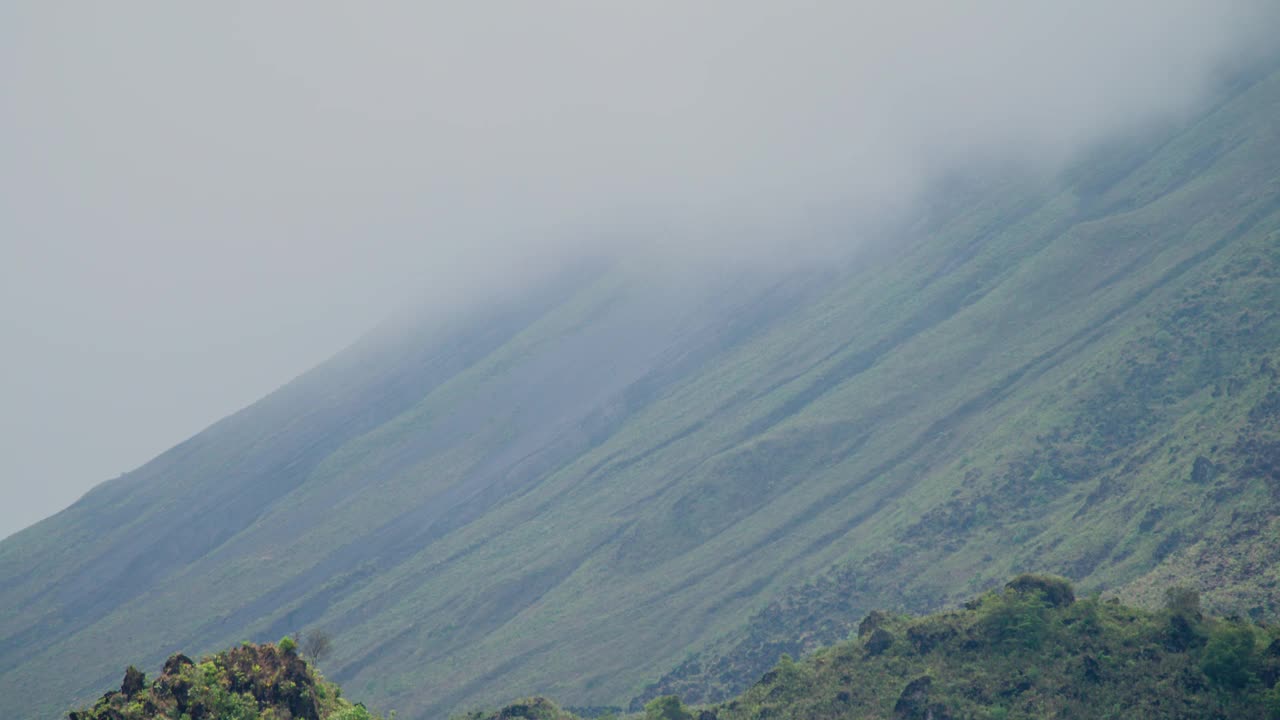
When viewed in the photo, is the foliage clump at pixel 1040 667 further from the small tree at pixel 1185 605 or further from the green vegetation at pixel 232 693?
the green vegetation at pixel 232 693

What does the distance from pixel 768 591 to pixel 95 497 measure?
148 metres

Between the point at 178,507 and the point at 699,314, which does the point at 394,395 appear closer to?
the point at 178,507

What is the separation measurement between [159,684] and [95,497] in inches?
7438

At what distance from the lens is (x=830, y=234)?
193 meters

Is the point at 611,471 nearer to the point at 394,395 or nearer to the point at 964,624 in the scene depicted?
the point at 394,395

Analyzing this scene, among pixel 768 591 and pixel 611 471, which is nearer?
pixel 768 591

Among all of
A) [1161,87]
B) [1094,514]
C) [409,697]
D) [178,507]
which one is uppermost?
[178,507]

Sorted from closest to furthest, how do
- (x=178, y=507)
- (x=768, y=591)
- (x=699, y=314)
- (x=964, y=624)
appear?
(x=964, y=624) → (x=768, y=591) → (x=178, y=507) → (x=699, y=314)

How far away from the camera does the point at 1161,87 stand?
184500 mm

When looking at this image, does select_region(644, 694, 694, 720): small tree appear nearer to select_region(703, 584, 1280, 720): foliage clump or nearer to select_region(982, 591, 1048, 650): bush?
select_region(703, 584, 1280, 720): foliage clump

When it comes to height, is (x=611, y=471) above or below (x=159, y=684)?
below

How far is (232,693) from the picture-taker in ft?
81.4

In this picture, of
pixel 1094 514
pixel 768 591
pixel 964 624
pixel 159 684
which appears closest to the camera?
pixel 159 684

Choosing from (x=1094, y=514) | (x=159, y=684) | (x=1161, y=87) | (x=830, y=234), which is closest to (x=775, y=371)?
(x=830, y=234)
